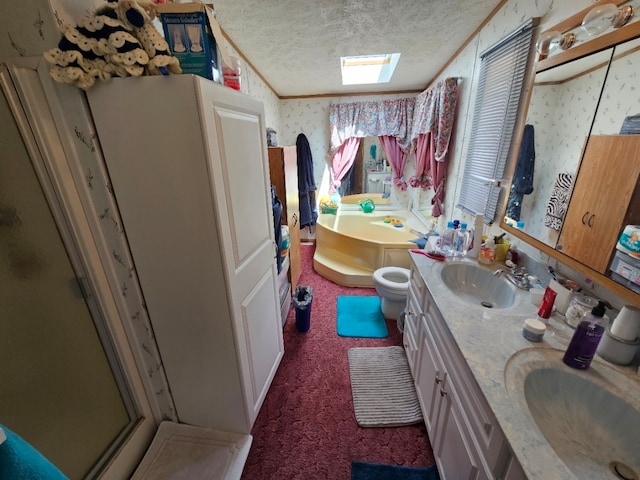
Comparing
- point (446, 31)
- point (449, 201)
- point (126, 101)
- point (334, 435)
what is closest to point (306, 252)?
point (449, 201)

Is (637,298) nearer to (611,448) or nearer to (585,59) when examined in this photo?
(611,448)

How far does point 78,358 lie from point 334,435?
1.34 metres

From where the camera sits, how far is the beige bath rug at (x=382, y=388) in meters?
1.54

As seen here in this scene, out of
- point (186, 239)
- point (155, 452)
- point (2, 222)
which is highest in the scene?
point (2, 222)

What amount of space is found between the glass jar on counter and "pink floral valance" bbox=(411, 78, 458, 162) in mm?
1881

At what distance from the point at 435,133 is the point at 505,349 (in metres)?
2.44

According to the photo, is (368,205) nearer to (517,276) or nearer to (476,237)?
(476,237)

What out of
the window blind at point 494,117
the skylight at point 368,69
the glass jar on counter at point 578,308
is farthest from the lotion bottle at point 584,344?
the skylight at point 368,69

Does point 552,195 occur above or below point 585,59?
Result: below

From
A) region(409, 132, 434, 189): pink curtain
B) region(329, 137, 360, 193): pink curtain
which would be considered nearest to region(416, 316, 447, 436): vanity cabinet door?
region(409, 132, 434, 189): pink curtain

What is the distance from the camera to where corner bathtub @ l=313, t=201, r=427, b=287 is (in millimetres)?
3008

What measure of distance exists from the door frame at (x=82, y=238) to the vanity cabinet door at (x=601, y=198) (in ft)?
6.48

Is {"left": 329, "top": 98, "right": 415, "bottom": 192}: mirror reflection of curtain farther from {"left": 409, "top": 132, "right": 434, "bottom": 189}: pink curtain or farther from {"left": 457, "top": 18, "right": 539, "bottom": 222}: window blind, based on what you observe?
{"left": 457, "top": 18, "right": 539, "bottom": 222}: window blind

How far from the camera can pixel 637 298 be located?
83cm
